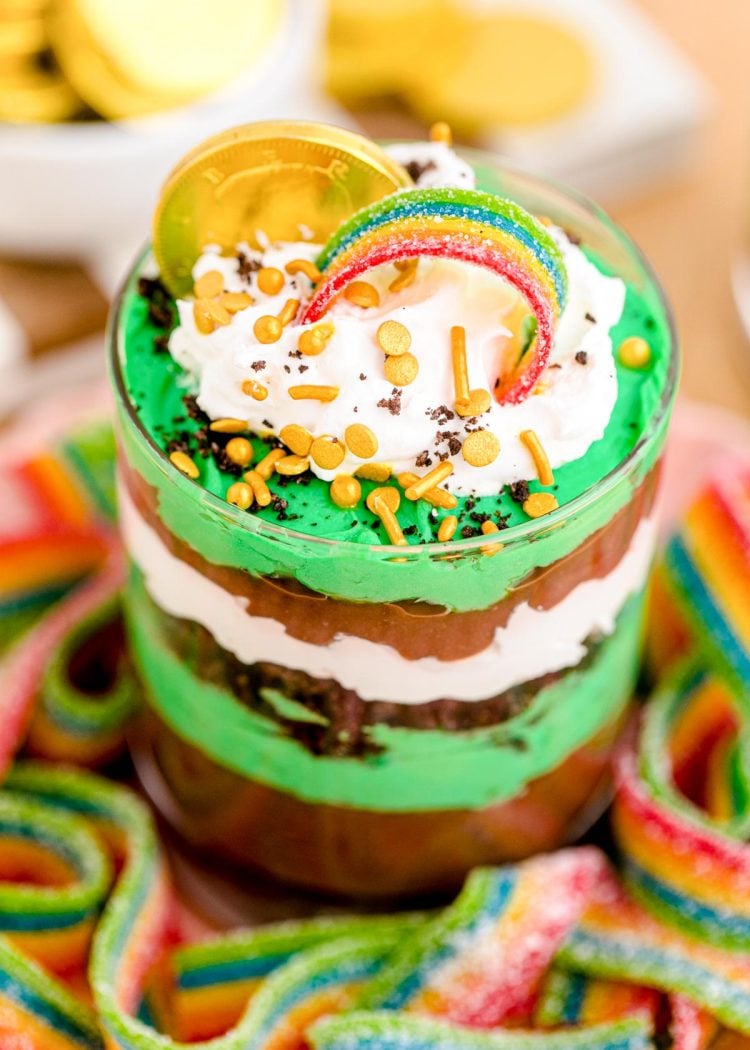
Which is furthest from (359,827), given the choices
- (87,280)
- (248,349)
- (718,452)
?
(87,280)

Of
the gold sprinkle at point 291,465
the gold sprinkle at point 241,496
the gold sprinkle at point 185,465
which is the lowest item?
the gold sprinkle at point 185,465

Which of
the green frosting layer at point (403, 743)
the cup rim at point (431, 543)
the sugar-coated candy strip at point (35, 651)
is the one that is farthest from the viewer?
the sugar-coated candy strip at point (35, 651)

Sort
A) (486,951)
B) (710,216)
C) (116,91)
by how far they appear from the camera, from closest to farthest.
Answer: (486,951), (116,91), (710,216)

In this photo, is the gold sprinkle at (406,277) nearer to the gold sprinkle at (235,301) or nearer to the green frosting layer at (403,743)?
the gold sprinkle at (235,301)

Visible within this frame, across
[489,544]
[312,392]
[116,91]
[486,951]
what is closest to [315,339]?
[312,392]

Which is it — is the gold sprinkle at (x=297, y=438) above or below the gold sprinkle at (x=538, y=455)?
below

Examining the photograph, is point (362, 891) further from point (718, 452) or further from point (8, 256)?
point (8, 256)

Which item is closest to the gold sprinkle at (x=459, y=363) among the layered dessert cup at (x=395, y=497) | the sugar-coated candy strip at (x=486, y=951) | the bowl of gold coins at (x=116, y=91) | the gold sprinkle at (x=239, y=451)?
the layered dessert cup at (x=395, y=497)

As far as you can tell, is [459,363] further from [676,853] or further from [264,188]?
[676,853]
